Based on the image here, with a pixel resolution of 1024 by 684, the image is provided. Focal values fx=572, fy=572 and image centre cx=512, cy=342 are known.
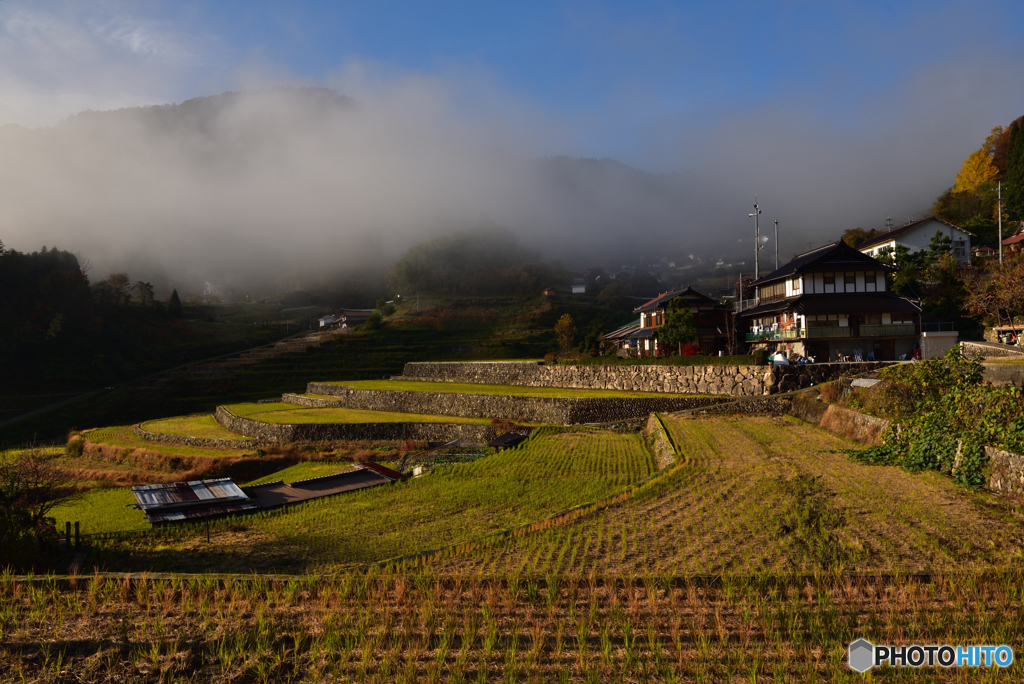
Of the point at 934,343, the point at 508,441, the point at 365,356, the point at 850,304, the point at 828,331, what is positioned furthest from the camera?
the point at 365,356

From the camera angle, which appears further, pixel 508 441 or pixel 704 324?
pixel 704 324

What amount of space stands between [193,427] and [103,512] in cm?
1774

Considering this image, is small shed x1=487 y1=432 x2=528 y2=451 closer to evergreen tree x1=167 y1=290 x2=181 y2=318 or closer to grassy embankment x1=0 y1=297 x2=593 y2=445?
grassy embankment x1=0 y1=297 x2=593 y2=445

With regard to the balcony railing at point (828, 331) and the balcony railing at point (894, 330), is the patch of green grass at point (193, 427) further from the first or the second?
the balcony railing at point (894, 330)

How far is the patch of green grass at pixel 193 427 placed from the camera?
32.1 m

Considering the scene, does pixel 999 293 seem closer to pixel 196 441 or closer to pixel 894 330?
pixel 894 330

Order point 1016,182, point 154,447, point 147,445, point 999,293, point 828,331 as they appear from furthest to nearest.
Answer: point 1016,182 → point 147,445 → point 154,447 → point 828,331 → point 999,293

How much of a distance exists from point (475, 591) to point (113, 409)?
164ft

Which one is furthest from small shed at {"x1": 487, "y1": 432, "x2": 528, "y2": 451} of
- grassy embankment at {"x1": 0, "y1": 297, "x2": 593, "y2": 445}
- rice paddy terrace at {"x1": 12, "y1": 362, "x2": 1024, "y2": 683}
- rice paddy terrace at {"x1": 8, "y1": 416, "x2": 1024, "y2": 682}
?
grassy embankment at {"x1": 0, "y1": 297, "x2": 593, "y2": 445}

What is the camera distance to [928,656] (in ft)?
17.2

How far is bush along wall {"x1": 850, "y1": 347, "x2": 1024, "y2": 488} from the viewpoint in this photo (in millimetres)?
11055

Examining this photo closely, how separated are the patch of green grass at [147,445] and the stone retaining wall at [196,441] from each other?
0.89 ft

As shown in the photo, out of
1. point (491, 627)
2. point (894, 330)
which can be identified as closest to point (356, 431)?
point (491, 627)

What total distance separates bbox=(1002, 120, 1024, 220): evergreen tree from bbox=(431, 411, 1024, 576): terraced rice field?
152 feet
